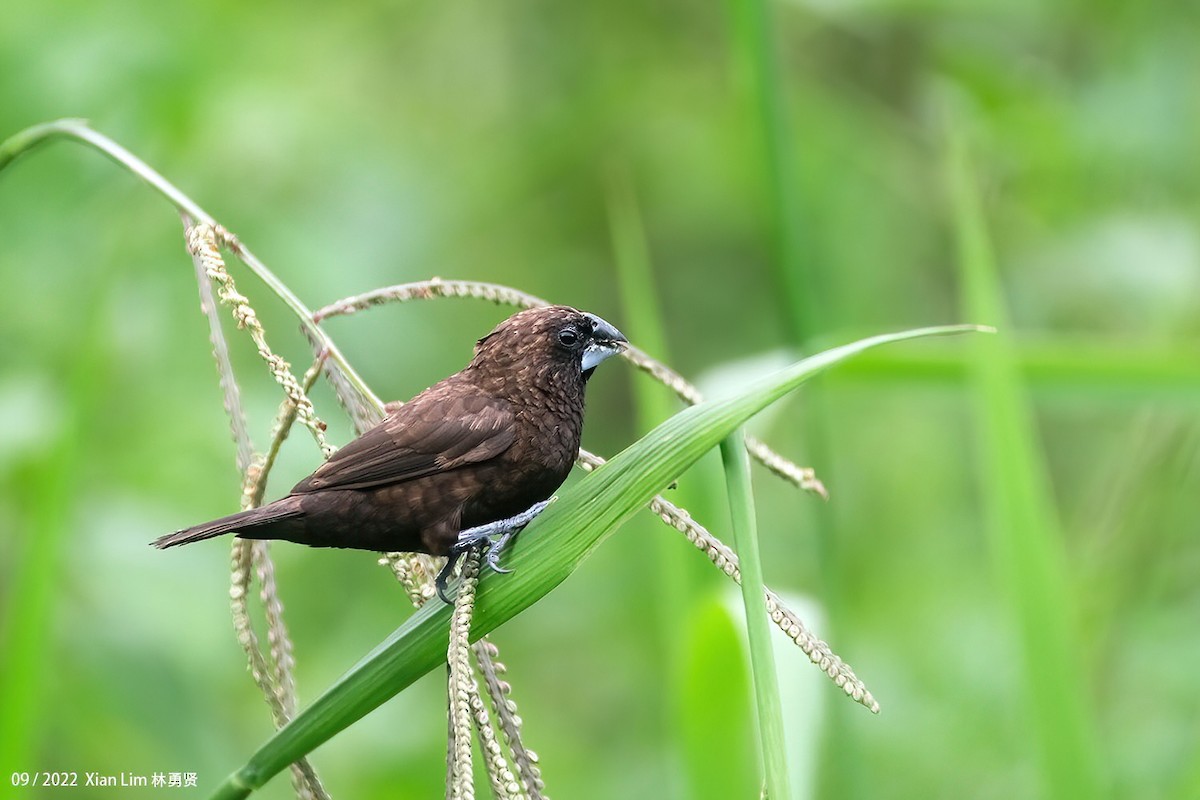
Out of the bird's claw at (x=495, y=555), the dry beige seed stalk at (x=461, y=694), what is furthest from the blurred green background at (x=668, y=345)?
the dry beige seed stalk at (x=461, y=694)

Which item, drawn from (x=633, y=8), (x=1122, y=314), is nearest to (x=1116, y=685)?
(x=1122, y=314)

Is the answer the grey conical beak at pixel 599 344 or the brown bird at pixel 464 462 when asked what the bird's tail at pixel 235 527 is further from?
the grey conical beak at pixel 599 344

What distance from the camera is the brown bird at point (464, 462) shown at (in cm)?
211

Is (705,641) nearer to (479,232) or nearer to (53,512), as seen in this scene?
(53,512)

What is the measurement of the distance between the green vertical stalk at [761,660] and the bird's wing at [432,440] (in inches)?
32.2

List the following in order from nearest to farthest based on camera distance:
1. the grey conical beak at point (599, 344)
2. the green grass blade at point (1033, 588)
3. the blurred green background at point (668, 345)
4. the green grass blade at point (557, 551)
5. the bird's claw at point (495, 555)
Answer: the green grass blade at point (557, 551), the bird's claw at point (495, 555), the green grass blade at point (1033, 588), the grey conical beak at point (599, 344), the blurred green background at point (668, 345)

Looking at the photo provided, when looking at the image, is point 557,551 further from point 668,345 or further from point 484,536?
point 668,345

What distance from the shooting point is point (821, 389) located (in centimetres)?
244

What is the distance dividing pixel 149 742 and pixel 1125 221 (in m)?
3.18

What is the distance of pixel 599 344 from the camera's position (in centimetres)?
232

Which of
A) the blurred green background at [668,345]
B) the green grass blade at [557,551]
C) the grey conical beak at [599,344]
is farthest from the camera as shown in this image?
the blurred green background at [668,345]

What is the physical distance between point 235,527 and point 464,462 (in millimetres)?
483

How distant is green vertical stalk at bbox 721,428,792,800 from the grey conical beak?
85cm

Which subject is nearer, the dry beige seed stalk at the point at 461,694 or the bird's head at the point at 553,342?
the dry beige seed stalk at the point at 461,694
